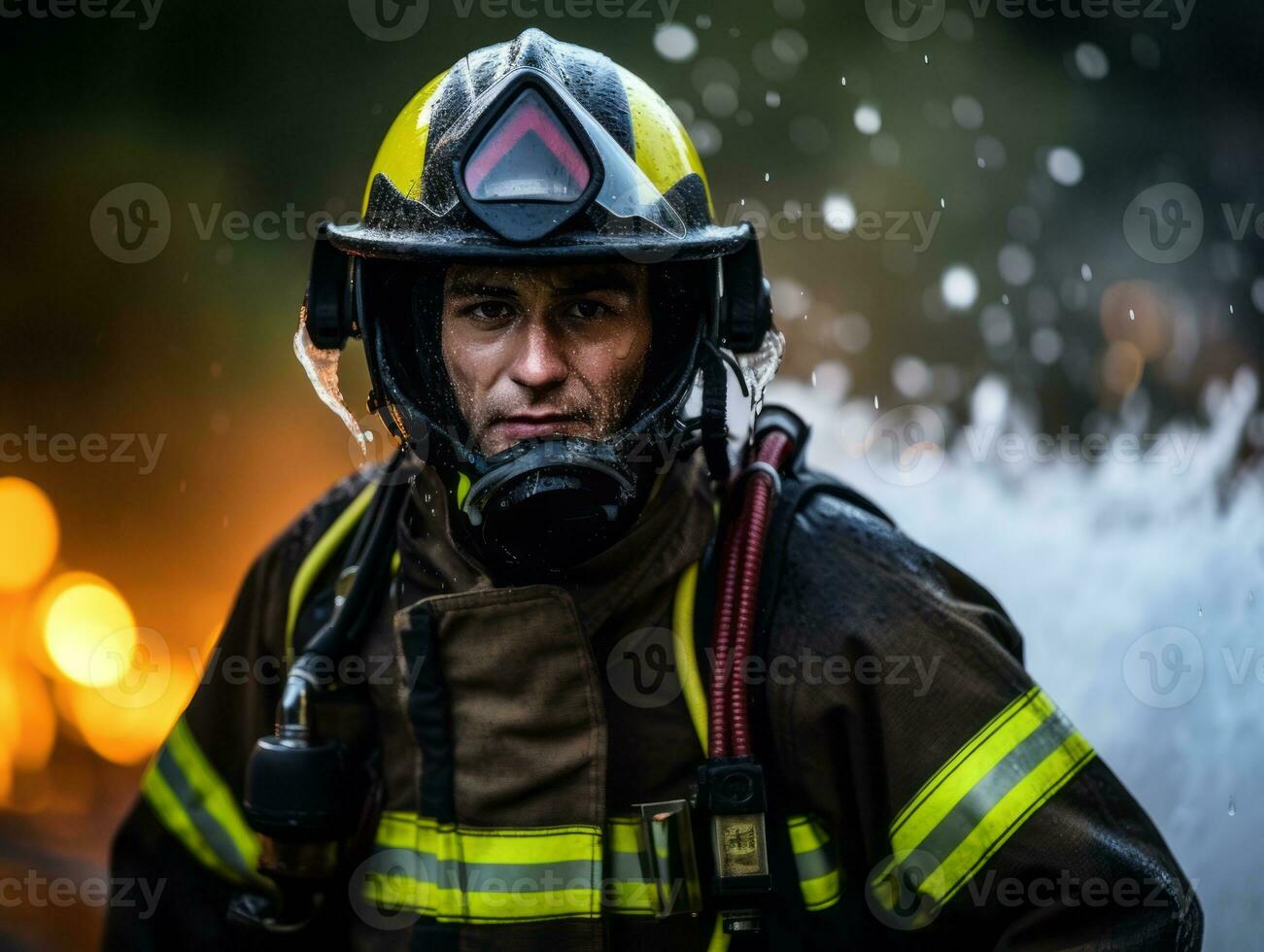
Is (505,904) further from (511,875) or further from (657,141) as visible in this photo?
(657,141)

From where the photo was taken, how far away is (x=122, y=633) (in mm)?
5305

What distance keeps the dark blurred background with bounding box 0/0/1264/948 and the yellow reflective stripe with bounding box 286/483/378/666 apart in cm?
222

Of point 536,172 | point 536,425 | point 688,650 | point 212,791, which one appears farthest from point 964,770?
point 212,791

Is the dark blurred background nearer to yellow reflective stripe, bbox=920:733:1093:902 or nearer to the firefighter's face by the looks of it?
the firefighter's face

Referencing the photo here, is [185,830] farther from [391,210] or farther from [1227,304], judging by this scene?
[1227,304]

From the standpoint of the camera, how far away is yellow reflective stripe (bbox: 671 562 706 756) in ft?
7.06

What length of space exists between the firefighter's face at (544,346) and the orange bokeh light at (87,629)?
142 inches

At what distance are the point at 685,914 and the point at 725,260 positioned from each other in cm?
124

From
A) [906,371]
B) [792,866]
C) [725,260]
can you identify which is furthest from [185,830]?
[906,371]

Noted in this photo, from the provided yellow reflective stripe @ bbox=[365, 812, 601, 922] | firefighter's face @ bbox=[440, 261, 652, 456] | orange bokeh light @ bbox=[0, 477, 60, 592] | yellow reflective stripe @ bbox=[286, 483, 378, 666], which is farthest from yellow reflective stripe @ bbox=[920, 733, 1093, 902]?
orange bokeh light @ bbox=[0, 477, 60, 592]

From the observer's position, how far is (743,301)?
237cm

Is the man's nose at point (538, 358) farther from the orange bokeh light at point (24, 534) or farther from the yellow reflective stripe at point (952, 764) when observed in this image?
the orange bokeh light at point (24, 534)

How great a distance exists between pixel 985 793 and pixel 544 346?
107 cm

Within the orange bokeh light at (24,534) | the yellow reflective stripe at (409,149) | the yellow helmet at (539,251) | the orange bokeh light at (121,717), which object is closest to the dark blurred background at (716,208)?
the orange bokeh light at (24,534)
